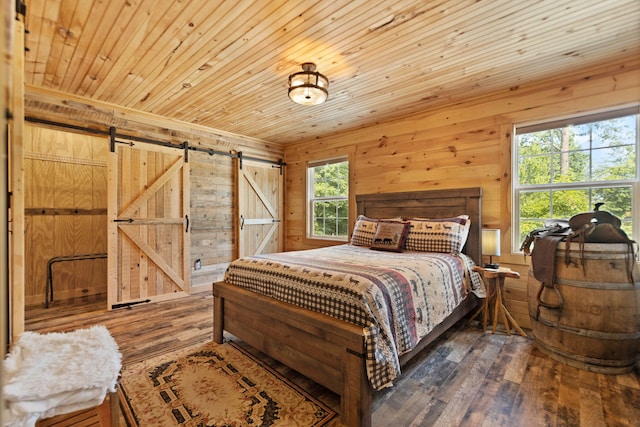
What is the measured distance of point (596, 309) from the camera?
2.07 meters

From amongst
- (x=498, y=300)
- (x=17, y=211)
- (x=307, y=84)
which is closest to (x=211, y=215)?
(x=307, y=84)

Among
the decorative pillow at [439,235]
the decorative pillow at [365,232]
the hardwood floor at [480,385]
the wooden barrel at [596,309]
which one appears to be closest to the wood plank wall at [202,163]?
the hardwood floor at [480,385]

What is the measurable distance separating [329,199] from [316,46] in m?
2.71

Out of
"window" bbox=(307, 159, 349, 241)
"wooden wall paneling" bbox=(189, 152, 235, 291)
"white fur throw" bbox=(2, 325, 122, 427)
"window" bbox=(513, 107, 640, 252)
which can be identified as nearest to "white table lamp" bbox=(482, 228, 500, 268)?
"window" bbox=(513, 107, 640, 252)

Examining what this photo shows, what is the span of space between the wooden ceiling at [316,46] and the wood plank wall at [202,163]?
0.83 feet

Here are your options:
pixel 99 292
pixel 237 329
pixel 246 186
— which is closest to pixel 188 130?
pixel 246 186

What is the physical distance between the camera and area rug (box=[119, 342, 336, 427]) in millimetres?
1671

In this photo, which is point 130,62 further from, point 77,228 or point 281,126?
point 77,228

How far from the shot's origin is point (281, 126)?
4359 mm

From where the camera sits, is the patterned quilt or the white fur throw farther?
the patterned quilt

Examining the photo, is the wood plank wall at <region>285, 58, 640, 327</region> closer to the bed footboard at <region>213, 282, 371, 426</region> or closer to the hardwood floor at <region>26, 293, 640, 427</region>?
the hardwood floor at <region>26, 293, 640, 427</region>

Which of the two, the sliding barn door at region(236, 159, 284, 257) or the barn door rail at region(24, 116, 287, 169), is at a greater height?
the barn door rail at region(24, 116, 287, 169)

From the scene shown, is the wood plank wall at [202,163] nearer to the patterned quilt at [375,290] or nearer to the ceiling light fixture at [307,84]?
the patterned quilt at [375,290]

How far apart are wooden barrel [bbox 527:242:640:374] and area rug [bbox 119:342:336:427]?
5.84 ft
